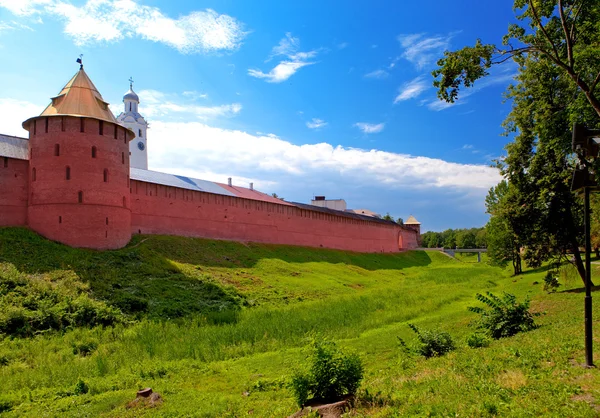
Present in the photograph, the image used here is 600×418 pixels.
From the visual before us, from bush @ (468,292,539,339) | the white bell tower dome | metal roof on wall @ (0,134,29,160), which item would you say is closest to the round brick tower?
metal roof on wall @ (0,134,29,160)

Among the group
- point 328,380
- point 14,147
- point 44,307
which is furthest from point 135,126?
point 328,380

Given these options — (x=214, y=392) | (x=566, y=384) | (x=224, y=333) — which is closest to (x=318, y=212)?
(x=224, y=333)

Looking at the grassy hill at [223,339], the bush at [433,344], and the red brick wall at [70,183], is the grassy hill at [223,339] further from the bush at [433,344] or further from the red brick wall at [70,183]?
the red brick wall at [70,183]

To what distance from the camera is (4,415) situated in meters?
8.68

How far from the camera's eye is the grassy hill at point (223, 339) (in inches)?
249

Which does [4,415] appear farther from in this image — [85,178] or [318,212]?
[318,212]

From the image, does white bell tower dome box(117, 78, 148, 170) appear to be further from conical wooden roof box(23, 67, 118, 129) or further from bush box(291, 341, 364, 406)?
bush box(291, 341, 364, 406)

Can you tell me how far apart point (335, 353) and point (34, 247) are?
59.1ft

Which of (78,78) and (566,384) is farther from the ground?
(78,78)

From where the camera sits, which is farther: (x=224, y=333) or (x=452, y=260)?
(x=452, y=260)

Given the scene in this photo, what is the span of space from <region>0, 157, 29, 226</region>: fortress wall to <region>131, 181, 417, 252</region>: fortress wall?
559 centimetres

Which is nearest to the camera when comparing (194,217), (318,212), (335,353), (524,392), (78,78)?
(524,392)

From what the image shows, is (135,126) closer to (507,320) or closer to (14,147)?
(14,147)

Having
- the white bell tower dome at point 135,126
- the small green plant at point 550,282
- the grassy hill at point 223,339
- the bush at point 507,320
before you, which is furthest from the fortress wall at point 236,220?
the white bell tower dome at point 135,126
